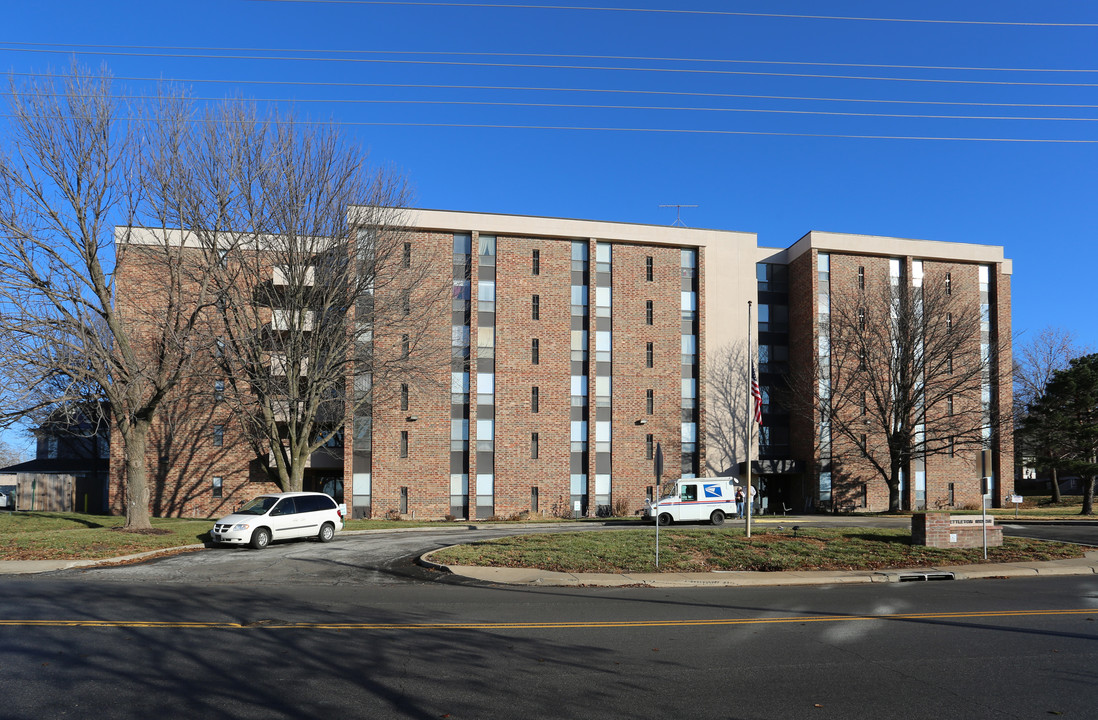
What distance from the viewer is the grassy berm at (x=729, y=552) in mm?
17594

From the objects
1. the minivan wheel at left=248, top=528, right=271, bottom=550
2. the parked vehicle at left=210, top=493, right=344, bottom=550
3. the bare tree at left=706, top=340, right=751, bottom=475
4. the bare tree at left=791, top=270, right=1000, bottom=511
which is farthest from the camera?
the bare tree at left=706, top=340, right=751, bottom=475

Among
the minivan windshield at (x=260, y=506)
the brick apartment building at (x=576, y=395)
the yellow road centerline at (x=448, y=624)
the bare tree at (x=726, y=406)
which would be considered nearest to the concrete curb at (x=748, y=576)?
the yellow road centerline at (x=448, y=624)

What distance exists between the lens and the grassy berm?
1759 cm

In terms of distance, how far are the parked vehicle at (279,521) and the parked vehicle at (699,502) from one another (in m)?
13.4

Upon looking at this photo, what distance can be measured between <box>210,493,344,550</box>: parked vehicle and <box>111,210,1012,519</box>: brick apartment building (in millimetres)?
15043

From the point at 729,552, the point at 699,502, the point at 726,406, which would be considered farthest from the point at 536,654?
the point at 726,406

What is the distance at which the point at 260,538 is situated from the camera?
21.6 m

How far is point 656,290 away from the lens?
45.3 meters

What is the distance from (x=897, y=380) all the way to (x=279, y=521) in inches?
1411

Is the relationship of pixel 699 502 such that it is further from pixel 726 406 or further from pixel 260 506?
pixel 260 506

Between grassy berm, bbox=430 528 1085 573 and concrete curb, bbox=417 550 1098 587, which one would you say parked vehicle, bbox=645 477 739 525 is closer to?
grassy berm, bbox=430 528 1085 573

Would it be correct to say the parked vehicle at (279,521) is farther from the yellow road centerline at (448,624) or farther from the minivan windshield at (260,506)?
the yellow road centerline at (448,624)

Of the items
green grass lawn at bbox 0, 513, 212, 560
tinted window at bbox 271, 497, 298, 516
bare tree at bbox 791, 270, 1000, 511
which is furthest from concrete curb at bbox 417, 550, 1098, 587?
bare tree at bbox 791, 270, 1000, 511

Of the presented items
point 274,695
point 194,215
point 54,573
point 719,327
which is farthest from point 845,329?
point 274,695
